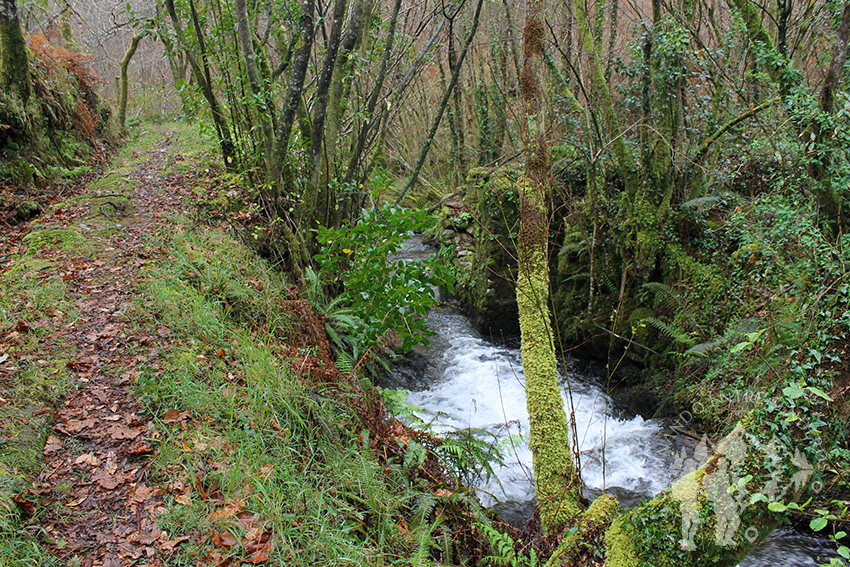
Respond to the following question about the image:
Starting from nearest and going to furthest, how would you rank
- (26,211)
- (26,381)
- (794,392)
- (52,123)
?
(794,392) < (26,381) < (26,211) < (52,123)

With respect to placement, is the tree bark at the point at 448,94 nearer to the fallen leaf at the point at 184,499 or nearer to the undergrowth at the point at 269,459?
the undergrowth at the point at 269,459

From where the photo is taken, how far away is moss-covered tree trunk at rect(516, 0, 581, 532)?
2875 mm

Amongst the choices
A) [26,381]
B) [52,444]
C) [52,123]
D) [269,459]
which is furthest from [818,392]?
[52,123]

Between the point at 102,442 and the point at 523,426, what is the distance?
14.2ft

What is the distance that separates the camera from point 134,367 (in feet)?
12.4

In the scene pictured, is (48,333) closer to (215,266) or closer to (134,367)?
(134,367)

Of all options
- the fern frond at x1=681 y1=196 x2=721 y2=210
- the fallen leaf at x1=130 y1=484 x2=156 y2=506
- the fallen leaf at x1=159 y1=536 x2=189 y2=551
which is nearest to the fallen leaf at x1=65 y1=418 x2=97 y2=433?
the fallen leaf at x1=130 y1=484 x2=156 y2=506

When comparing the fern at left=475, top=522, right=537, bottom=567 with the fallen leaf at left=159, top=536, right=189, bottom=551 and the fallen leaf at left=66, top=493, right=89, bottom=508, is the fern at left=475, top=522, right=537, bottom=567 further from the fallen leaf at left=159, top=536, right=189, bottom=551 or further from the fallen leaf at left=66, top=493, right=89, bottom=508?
the fallen leaf at left=66, top=493, right=89, bottom=508

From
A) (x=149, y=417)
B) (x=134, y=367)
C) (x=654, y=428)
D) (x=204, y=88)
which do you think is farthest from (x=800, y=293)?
(x=204, y=88)

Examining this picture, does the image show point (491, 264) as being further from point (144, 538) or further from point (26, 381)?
point (144, 538)

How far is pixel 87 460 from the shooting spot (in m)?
2.96

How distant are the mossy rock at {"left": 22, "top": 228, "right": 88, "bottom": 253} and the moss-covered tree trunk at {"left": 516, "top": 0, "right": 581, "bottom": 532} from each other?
5.51 meters

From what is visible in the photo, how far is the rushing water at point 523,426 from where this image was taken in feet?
12.8

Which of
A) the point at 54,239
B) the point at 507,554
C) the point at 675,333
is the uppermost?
the point at 54,239
